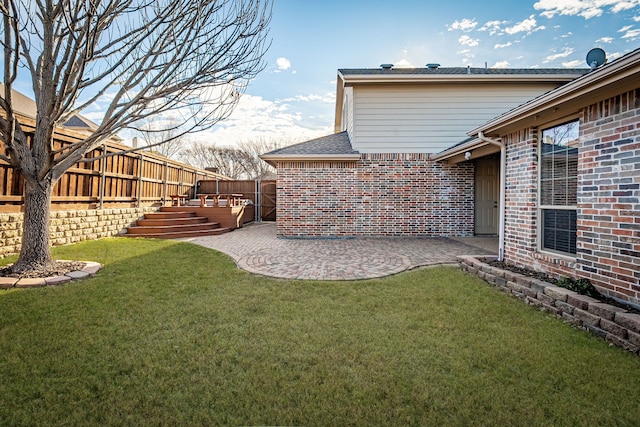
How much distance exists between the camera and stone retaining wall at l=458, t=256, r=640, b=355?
2.76 m

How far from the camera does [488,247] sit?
25.9 feet

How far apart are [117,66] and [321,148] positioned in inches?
235

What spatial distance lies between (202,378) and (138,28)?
5.25 m

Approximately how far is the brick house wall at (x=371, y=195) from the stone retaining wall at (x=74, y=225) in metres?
4.54

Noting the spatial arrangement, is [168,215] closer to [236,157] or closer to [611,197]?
[611,197]

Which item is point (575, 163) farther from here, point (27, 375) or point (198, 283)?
point (27, 375)

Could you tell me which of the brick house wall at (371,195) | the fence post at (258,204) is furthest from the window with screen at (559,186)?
the fence post at (258,204)

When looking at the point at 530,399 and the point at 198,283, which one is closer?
the point at 530,399

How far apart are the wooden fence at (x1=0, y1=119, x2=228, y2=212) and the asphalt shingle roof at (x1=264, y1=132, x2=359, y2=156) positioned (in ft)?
14.1

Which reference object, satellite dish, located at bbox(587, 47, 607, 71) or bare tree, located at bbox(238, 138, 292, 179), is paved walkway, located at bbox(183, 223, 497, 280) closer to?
satellite dish, located at bbox(587, 47, 607, 71)

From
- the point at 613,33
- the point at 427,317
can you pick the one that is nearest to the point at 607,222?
the point at 427,317

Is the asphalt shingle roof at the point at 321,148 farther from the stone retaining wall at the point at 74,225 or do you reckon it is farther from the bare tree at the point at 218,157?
the bare tree at the point at 218,157

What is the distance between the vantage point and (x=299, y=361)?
2.55 m

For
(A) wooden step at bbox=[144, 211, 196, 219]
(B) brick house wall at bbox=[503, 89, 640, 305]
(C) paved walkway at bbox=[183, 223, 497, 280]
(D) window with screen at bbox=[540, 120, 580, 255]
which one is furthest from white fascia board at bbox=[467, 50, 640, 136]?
(A) wooden step at bbox=[144, 211, 196, 219]
